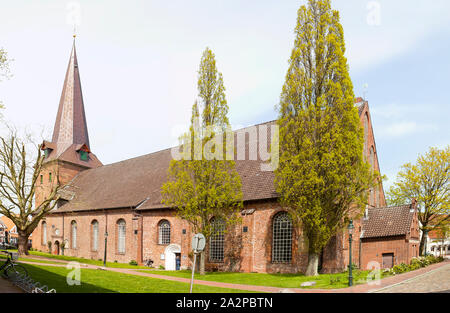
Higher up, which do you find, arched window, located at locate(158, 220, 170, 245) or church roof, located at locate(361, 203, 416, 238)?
church roof, located at locate(361, 203, 416, 238)

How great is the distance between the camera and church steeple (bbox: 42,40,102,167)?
5419cm

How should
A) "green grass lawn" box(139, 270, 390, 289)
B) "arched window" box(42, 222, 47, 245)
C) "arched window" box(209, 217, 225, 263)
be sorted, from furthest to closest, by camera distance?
"arched window" box(42, 222, 47, 245) < "arched window" box(209, 217, 225, 263) < "green grass lawn" box(139, 270, 390, 289)

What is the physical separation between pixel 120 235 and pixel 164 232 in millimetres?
7582

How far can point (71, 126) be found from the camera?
5416 cm

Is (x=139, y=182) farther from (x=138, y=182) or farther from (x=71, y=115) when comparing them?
(x=71, y=115)

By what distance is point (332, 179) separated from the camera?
2311 centimetres

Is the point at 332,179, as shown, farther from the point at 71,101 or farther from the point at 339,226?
the point at 71,101

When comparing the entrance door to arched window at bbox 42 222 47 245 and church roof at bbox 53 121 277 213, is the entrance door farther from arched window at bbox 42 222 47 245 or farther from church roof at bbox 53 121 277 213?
arched window at bbox 42 222 47 245

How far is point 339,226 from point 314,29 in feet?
43.1

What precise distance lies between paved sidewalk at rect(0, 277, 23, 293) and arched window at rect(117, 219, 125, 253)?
→ 24.5 meters

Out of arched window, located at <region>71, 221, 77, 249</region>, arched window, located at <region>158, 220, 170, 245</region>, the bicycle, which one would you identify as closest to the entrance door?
arched window, located at <region>158, 220, 170, 245</region>
